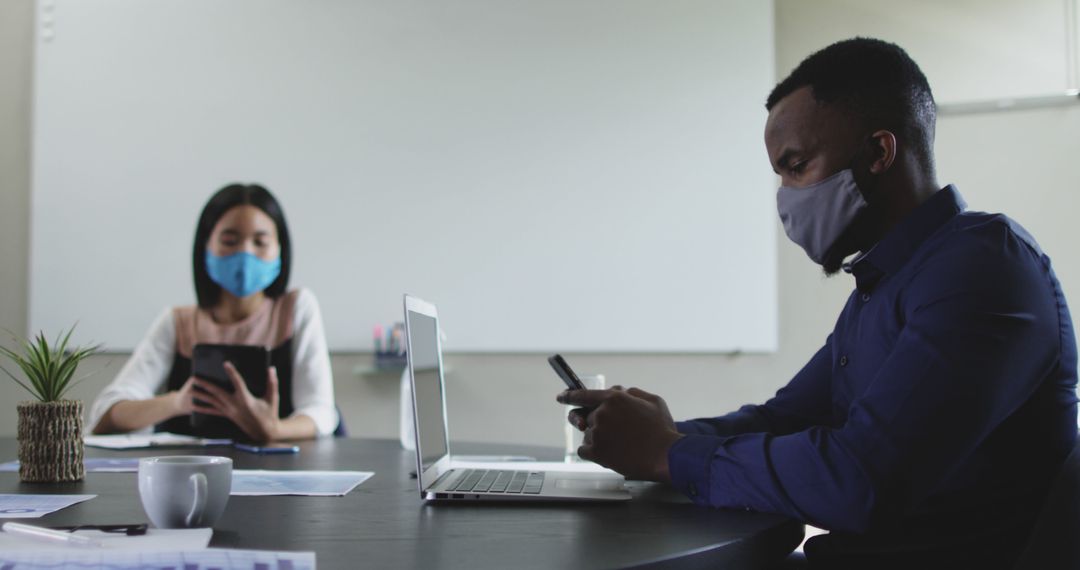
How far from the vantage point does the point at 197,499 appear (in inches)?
33.8

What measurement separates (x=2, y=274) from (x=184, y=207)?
83 cm

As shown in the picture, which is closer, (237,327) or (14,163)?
(237,327)

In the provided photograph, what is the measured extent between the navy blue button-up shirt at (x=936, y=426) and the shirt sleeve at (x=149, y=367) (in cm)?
168

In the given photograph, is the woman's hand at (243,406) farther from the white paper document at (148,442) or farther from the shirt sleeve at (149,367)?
the shirt sleeve at (149,367)

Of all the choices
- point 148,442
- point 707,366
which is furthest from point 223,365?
point 707,366

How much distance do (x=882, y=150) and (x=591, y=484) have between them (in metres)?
0.61

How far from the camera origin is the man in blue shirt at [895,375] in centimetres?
91

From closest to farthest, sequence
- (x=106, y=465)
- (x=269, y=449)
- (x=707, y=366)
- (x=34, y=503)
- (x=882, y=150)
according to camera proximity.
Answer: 1. (x=34, y=503)
2. (x=882, y=150)
3. (x=106, y=465)
4. (x=269, y=449)
5. (x=707, y=366)

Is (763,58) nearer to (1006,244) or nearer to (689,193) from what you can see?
(689,193)

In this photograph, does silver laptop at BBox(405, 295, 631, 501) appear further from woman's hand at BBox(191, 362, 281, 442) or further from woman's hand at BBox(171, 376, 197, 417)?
woman's hand at BBox(171, 376, 197, 417)

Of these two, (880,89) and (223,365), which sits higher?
(880,89)

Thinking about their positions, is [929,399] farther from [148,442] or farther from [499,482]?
[148,442]

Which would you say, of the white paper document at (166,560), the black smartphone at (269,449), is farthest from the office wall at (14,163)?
the white paper document at (166,560)

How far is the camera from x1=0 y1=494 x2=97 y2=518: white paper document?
3.21ft
